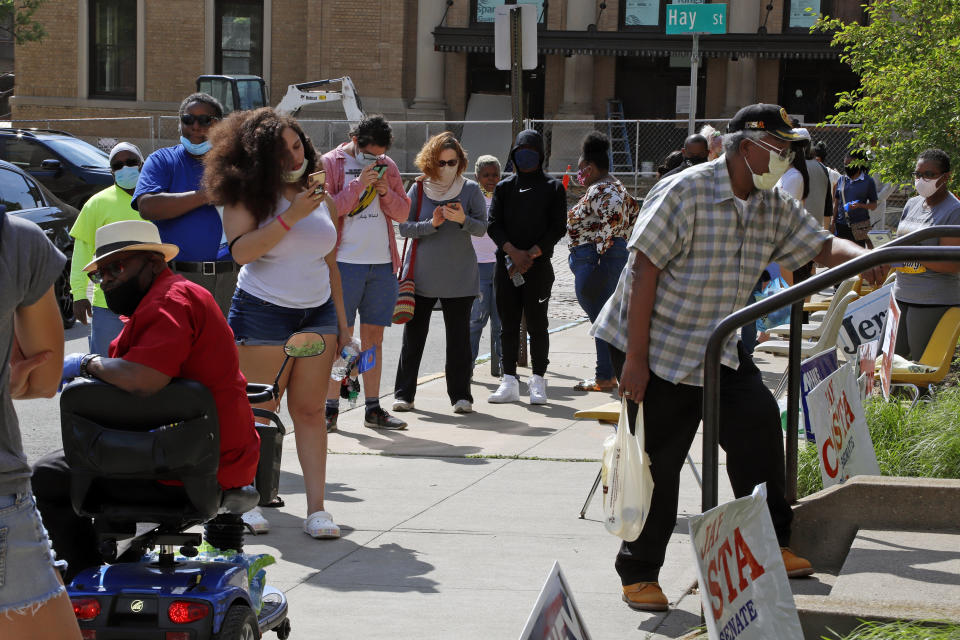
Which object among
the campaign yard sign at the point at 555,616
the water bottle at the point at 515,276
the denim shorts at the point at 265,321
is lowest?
the campaign yard sign at the point at 555,616

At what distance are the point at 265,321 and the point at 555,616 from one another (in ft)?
10.5

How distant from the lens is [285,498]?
22.4 feet

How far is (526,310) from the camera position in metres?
9.80

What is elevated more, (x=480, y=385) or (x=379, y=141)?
(x=379, y=141)

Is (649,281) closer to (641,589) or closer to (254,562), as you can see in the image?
(641,589)

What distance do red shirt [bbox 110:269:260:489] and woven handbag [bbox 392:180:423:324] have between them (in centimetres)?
457

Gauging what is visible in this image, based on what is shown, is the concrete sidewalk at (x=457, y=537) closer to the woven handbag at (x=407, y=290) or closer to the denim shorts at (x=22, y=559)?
the woven handbag at (x=407, y=290)

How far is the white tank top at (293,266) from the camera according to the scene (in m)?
5.91

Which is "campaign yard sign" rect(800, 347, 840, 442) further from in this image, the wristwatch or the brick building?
the brick building

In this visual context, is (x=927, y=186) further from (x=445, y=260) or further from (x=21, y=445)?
(x=21, y=445)

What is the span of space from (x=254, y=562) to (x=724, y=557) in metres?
1.68

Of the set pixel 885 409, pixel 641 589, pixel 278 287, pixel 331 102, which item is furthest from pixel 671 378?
pixel 331 102

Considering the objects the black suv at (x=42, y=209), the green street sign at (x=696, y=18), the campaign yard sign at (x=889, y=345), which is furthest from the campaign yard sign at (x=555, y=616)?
the green street sign at (x=696, y=18)

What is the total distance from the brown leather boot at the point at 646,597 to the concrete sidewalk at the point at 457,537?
34 mm
